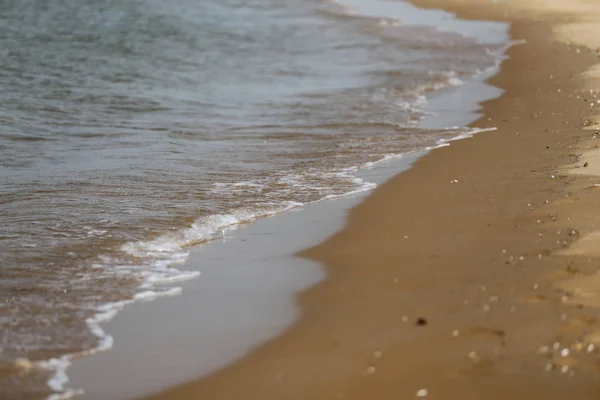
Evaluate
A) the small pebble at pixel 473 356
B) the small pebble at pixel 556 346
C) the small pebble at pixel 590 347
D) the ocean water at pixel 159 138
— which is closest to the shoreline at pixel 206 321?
the ocean water at pixel 159 138

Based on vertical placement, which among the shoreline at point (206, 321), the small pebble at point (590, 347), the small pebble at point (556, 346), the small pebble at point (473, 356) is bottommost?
the shoreline at point (206, 321)

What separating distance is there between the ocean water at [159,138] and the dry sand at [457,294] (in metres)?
0.82

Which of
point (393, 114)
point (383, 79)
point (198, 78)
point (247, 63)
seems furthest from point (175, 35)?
point (393, 114)

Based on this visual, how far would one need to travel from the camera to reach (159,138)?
30.8 ft

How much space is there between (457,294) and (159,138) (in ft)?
18.0

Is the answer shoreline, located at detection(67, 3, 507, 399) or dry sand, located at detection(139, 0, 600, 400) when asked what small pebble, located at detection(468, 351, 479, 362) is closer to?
dry sand, located at detection(139, 0, 600, 400)

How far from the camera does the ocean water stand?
4.98 m

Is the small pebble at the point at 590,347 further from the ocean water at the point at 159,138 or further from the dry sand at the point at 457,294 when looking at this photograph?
the ocean water at the point at 159,138

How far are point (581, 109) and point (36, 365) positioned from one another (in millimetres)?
7082

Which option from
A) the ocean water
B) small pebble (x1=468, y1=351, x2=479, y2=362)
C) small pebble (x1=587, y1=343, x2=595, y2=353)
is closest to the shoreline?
the ocean water

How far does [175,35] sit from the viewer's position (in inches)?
736

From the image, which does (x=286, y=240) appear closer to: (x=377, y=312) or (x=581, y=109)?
(x=377, y=312)

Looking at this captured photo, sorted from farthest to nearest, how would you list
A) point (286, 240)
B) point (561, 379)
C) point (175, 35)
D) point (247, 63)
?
point (175, 35) → point (247, 63) → point (286, 240) → point (561, 379)

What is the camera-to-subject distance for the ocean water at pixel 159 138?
16.3 ft
